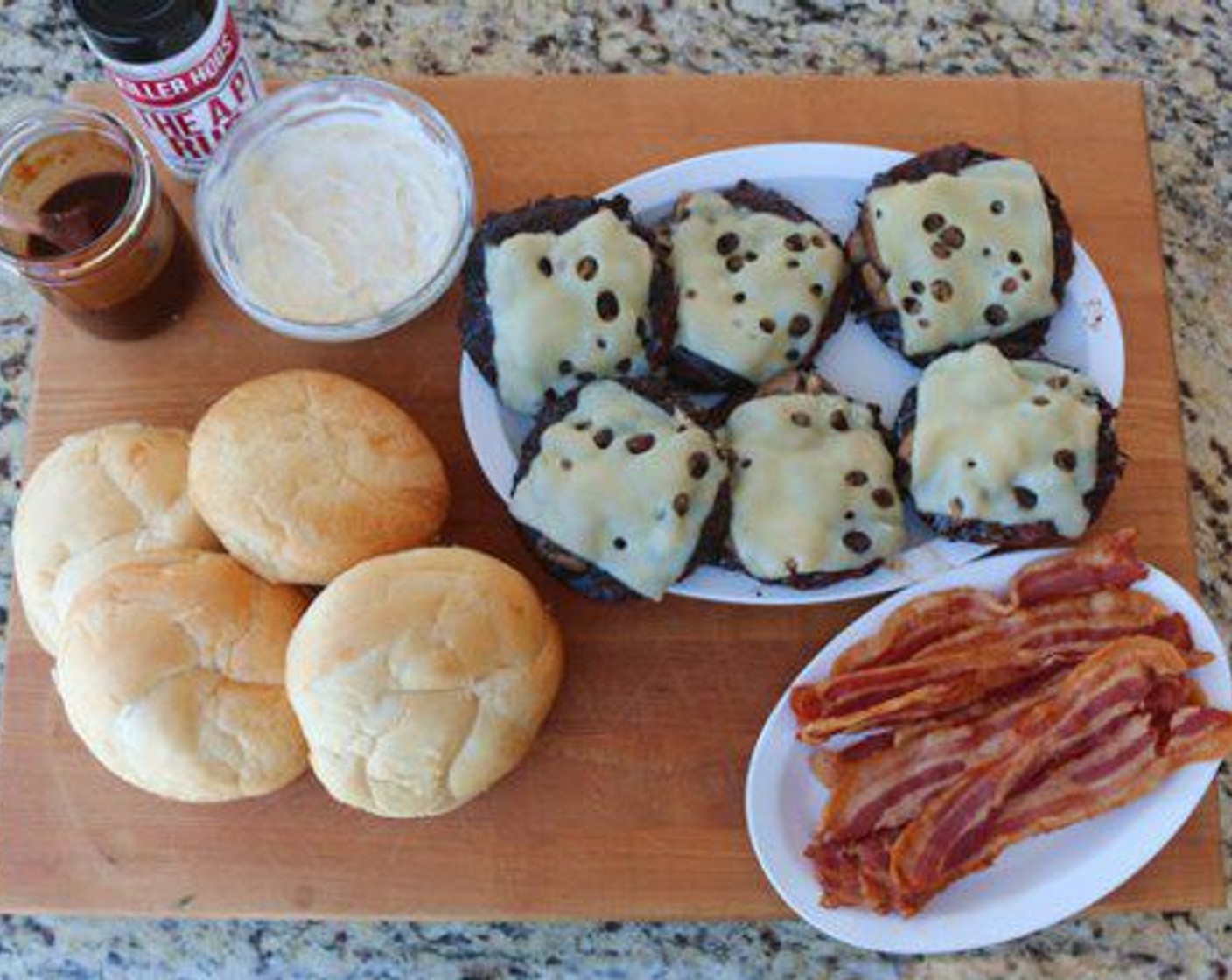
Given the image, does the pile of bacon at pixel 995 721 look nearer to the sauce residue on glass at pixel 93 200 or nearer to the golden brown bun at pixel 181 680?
the golden brown bun at pixel 181 680

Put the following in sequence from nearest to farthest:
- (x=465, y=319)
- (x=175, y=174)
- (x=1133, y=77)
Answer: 1. (x=465, y=319)
2. (x=175, y=174)
3. (x=1133, y=77)

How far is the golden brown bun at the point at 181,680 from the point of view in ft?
3.78

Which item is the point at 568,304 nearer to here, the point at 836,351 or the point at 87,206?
the point at 836,351

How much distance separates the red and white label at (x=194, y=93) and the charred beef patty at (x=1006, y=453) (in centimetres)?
72

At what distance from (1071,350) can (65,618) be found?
3.18ft

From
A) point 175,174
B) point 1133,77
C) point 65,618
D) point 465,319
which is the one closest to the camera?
point 65,618

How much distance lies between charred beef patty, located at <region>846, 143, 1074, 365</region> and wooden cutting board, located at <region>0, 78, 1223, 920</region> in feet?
0.53

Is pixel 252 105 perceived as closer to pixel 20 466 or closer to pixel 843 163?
pixel 20 466

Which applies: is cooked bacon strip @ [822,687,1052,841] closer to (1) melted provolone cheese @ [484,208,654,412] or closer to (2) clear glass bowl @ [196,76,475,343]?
(1) melted provolone cheese @ [484,208,654,412]

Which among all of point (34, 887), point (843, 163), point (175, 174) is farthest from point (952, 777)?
point (175, 174)

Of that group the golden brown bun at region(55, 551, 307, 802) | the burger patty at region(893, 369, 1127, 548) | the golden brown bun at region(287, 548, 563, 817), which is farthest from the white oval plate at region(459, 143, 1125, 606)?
the golden brown bun at region(55, 551, 307, 802)

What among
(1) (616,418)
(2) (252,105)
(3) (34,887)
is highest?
(2) (252,105)

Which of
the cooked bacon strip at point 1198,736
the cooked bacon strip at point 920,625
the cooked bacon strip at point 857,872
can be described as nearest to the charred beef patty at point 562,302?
the cooked bacon strip at point 920,625

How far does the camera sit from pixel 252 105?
137 cm
